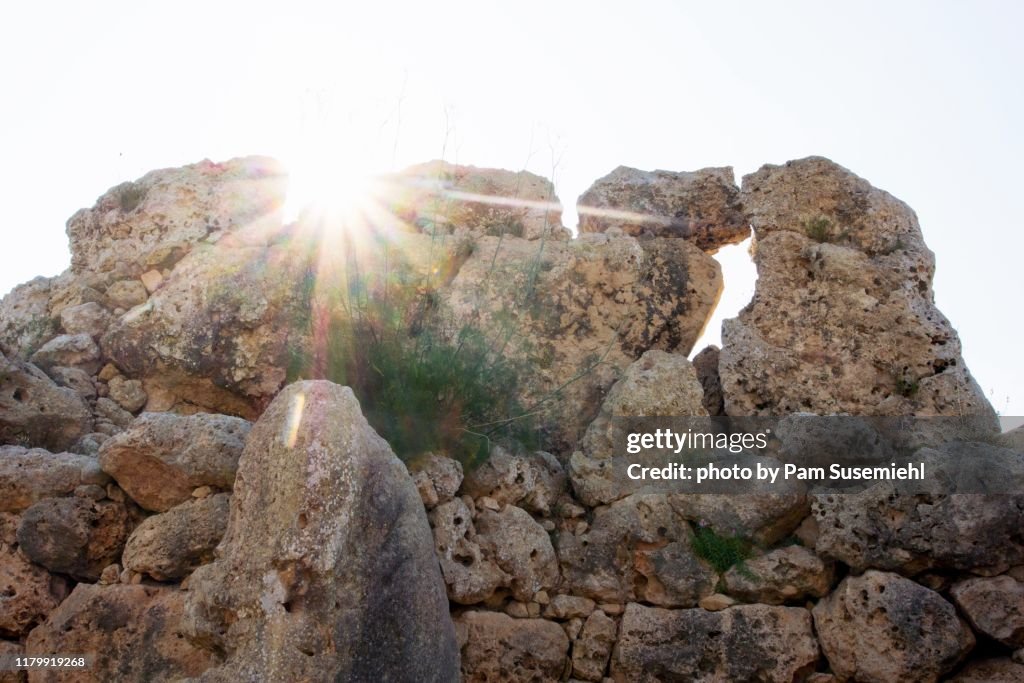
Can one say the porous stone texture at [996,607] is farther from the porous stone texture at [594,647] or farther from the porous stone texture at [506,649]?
the porous stone texture at [506,649]

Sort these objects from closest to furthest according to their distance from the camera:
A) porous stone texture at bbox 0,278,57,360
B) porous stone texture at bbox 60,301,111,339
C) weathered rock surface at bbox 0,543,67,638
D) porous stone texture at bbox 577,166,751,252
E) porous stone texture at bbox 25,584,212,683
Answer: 1. porous stone texture at bbox 25,584,212,683
2. weathered rock surface at bbox 0,543,67,638
3. porous stone texture at bbox 60,301,111,339
4. porous stone texture at bbox 0,278,57,360
5. porous stone texture at bbox 577,166,751,252

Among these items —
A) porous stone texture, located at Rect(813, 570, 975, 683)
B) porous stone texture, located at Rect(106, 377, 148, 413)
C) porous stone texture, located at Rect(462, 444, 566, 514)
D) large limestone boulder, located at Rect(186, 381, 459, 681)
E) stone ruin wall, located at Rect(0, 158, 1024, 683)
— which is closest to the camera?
large limestone boulder, located at Rect(186, 381, 459, 681)

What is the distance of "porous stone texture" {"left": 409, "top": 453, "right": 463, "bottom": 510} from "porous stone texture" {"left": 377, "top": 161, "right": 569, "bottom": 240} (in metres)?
2.02

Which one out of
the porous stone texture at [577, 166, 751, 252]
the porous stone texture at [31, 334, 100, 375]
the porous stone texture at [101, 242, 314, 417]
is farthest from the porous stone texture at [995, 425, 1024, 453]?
the porous stone texture at [31, 334, 100, 375]

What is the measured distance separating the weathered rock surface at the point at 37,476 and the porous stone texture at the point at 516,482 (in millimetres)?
1870

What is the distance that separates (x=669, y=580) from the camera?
Result: 16.3 feet

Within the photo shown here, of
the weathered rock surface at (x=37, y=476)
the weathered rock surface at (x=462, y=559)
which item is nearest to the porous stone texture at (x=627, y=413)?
the weathered rock surface at (x=462, y=559)

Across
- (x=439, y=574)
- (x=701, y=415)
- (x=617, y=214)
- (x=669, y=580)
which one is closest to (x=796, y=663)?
(x=669, y=580)

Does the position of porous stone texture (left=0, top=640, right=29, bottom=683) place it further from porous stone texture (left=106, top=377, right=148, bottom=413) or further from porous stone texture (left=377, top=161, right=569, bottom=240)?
porous stone texture (left=377, top=161, right=569, bottom=240)

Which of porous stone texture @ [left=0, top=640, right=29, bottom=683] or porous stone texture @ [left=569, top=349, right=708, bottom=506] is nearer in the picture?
porous stone texture @ [left=0, top=640, right=29, bottom=683]

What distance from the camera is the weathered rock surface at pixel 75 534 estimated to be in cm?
436

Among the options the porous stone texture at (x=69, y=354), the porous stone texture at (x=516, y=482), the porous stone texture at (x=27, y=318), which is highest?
the porous stone texture at (x=27, y=318)

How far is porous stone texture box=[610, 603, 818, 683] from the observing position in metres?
4.71

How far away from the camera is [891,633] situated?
180 inches
